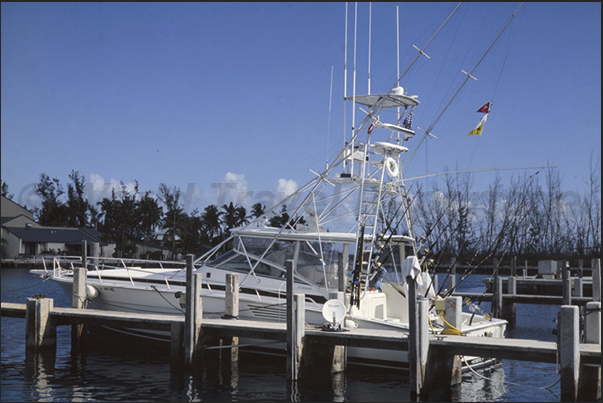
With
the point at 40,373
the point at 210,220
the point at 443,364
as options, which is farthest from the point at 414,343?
the point at 210,220

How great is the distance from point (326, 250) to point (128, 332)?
20.5ft

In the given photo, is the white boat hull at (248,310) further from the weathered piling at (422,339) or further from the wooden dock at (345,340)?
the weathered piling at (422,339)

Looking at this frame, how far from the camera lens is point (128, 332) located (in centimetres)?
1780

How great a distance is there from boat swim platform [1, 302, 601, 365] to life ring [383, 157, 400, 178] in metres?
4.36

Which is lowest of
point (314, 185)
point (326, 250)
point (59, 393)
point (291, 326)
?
point (59, 393)

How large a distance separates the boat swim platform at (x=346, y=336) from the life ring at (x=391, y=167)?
4.36 meters

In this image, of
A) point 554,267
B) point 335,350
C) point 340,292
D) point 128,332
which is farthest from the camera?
point 554,267

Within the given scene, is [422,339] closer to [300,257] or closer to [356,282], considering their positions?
[356,282]

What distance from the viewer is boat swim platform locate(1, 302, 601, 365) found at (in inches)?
452

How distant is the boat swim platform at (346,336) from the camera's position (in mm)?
11484

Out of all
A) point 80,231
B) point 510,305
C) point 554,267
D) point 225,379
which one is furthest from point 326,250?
point 80,231

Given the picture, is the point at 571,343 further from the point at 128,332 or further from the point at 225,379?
the point at 128,332

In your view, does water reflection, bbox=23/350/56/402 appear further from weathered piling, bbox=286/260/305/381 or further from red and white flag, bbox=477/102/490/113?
red and white flag, bbox=477/102/490/113

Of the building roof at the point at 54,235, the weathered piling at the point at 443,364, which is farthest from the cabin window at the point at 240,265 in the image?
the building roof at the point at 54,235
